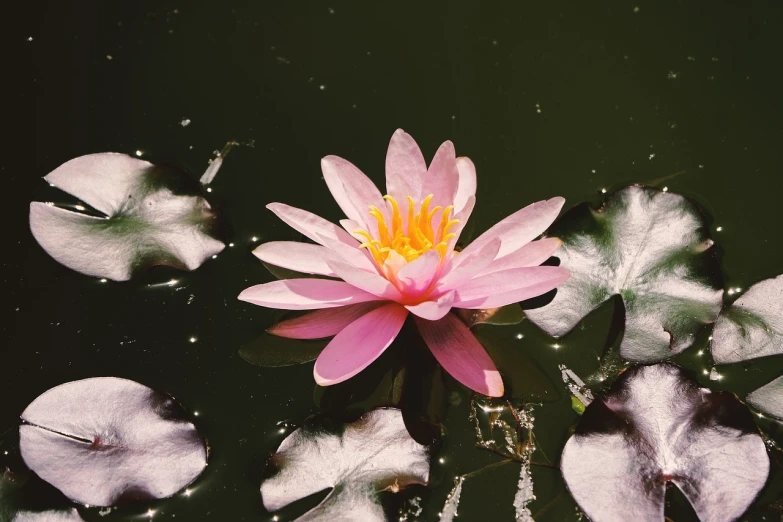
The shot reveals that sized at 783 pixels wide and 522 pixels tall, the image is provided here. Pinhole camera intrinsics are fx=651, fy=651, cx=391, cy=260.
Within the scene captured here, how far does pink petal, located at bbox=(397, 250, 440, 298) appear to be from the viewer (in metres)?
1.79

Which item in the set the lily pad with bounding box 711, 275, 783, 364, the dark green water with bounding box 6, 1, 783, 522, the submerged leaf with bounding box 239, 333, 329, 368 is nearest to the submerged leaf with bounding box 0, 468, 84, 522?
the dark green water with bounding box 6, 1, 783, 522

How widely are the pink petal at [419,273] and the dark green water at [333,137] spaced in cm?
36

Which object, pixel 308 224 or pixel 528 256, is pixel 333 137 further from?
pixel 528 256

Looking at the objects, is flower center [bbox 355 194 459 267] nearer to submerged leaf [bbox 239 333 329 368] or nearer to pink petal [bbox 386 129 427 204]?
pink petal [bbox 386 129 427 204]

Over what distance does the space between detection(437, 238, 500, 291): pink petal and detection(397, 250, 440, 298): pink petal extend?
5 centimetres

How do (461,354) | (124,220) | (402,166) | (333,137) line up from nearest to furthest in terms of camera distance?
(461,354) → (402,166) → (124,220) → (333,137)

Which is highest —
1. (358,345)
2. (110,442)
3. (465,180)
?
(465,180)

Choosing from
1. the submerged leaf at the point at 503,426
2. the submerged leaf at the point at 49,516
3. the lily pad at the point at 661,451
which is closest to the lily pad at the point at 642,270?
the lily pad at the point at 661,451

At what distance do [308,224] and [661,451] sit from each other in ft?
4.04

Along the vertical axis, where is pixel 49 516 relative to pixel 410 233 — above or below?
below

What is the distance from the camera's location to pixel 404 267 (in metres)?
1.83

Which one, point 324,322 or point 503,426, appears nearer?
point 503,426

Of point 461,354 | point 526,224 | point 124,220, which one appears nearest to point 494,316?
point 461,354

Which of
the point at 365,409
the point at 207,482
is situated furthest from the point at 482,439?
the point at 207,482
